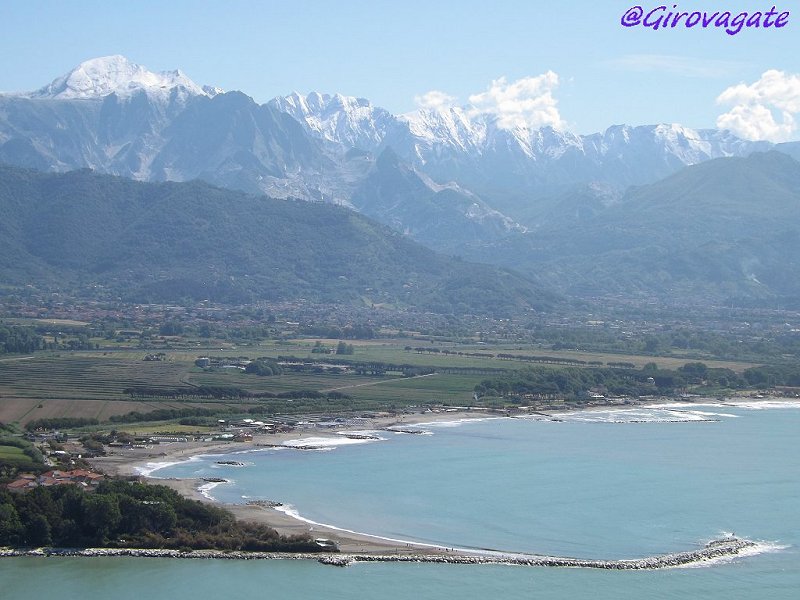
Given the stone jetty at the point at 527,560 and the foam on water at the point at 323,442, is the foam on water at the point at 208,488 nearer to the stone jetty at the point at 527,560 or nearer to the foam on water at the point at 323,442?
the stone jetty at the point at 527,560

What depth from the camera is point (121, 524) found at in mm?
37062

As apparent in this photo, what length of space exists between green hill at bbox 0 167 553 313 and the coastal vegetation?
339ft

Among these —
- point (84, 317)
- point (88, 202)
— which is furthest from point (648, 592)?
point (88, 202)

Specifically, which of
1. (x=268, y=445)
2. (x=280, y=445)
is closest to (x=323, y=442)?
(x=280, y=445)

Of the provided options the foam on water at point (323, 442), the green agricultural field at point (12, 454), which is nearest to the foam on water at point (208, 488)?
the green agricultural field at point (12, 454)

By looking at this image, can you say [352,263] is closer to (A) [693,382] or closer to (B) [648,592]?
(A) [693,382]

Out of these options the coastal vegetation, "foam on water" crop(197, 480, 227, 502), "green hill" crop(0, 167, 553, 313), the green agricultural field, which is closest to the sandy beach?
"foam on water" crop(197, 480, 227, 502)

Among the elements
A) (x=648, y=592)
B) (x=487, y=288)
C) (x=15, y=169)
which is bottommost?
(x=648, y=592)

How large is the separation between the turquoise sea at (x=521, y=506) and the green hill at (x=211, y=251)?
8430 centimetres

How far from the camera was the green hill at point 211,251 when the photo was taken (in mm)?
149625

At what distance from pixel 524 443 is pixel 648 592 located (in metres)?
25.0

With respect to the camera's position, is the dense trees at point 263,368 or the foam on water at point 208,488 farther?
the dense trees at point 263,368

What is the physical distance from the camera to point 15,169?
579 ft

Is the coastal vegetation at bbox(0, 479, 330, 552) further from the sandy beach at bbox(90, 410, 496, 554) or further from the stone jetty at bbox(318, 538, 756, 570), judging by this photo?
the sandy beach at bbox(90, 410, 496, 554)
